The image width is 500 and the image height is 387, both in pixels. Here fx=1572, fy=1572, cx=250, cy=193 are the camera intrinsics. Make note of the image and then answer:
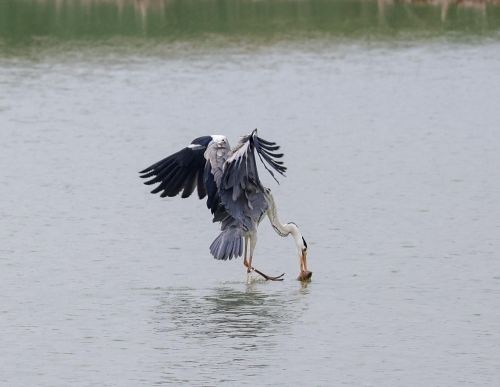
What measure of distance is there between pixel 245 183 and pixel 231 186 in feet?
0.54

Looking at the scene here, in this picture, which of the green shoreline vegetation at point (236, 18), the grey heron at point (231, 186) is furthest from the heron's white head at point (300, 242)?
the green shoreline vegetation at point (236, 18)

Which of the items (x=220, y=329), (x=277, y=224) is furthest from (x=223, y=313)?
(x=277, y=224)

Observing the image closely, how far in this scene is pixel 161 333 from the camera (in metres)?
11.7

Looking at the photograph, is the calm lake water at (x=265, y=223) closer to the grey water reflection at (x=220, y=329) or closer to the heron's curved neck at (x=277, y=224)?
the grey water reflection at (x=220, y=329)

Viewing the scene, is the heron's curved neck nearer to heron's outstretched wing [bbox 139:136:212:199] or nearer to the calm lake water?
the calm lake water

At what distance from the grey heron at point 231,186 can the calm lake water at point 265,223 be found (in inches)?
14.8

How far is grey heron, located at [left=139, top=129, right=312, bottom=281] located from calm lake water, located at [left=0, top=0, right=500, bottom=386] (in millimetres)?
375

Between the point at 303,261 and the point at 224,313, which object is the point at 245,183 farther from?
the point at 224,313

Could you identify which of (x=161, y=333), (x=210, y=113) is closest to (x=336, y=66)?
(x=210, y=113)

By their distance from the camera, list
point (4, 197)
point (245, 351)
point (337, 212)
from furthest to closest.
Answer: point (4, 197), point (337, 212), point (245, 351)

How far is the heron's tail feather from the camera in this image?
12938 mm

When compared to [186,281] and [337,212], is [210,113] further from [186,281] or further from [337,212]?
[186,281]

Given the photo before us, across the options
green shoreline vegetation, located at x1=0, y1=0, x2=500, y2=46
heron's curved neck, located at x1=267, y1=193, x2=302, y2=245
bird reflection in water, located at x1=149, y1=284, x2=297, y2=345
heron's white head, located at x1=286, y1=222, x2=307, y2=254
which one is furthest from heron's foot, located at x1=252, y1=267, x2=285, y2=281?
green shoreline vegetation, located at x1=0, y1=0, x2=500, y2=46

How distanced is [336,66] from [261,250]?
13396 mm
